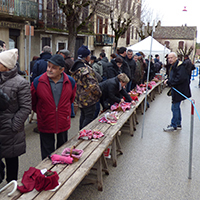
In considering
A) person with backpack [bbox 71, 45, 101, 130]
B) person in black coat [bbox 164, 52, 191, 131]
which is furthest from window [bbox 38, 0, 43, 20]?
person with backpack [bbox 71, 45, 101, 130]

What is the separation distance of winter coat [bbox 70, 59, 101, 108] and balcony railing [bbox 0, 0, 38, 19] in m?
10.4

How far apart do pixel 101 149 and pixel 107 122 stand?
4.57 ft

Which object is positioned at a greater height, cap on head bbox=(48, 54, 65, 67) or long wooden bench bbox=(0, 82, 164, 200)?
cap on head bbox=(48, 54, 65, 67)

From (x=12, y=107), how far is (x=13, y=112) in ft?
0.23

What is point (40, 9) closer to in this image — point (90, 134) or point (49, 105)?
point (90, 134)

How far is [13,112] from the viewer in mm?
3143

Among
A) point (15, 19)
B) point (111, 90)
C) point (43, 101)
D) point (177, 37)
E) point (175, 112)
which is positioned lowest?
point (175, 112)

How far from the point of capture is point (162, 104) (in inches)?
427

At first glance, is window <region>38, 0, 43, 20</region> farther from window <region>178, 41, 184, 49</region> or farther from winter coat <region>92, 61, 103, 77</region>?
window <region>178, 41, 184, 49</region>

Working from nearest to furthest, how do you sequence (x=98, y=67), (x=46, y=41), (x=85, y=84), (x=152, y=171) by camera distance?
1. (x=152, y=171)
2. (x=85, y=84)
3. (x=98, y=67)
4. (x=46, y=41)

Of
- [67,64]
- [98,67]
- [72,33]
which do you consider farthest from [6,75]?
[72,33]

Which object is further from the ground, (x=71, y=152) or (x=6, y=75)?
(x=6, y=75)

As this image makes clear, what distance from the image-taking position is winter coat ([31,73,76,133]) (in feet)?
11.8

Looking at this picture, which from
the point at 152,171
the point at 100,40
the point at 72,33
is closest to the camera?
the point at 152,171
